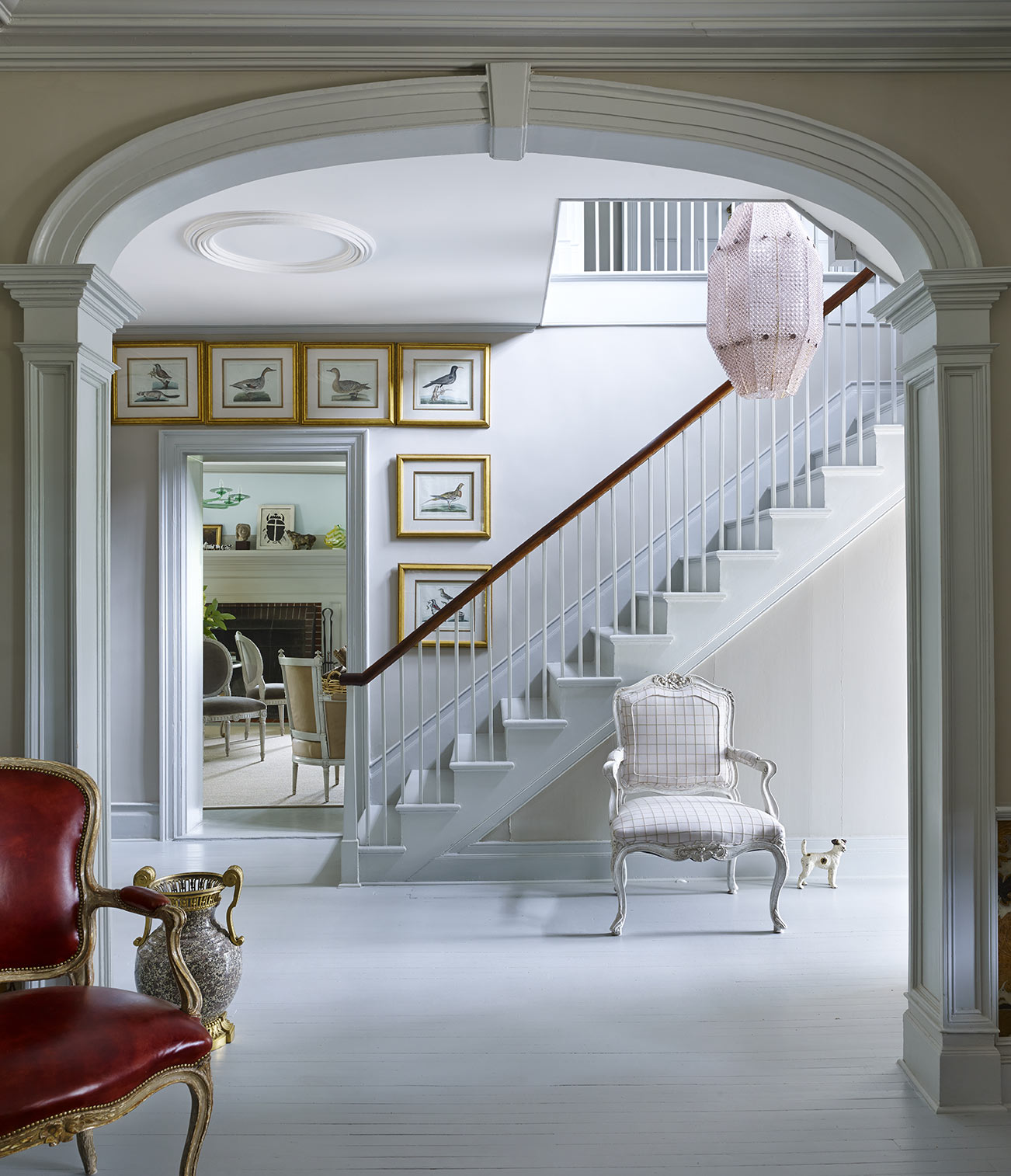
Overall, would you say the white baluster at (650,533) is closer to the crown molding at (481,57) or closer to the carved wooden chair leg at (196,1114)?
the crown molding at (481,57)

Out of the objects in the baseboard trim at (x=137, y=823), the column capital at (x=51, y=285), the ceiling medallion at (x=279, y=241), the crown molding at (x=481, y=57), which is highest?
the ceiling medallion at (x=279, y=241)

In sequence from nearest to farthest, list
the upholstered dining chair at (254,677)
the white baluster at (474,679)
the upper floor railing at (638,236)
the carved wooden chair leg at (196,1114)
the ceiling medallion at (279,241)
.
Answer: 1. the carved wooden chair leg at (196,1114)
2. the ceiling medallion at (279,241)
3. the white baluster at (474,679)
4. the upper floor railing at (638,236)
5. the upholstered dining chair at (254,677)

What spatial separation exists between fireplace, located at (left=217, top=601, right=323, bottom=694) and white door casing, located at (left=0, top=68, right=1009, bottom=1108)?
282 inches

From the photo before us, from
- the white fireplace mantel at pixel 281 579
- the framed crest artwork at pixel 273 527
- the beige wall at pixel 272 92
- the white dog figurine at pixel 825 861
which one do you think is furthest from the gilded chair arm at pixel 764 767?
the framed crest artwork at pixel 273 527

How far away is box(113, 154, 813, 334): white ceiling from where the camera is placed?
11.3 feet

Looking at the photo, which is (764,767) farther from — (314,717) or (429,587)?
(314,717)

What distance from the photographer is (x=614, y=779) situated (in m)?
4.09

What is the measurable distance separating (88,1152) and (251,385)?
395 centimetres

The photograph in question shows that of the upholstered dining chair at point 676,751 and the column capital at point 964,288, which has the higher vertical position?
the column capital at point 964,288

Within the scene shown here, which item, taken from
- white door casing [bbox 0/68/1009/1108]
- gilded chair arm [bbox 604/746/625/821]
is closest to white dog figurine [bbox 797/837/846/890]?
gilded chair arm [bbox 604/746/625/821]

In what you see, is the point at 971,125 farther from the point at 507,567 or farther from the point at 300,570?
the point at 300,570

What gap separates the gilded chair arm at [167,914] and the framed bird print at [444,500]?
127 inches

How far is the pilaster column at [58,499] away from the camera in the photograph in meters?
2.39

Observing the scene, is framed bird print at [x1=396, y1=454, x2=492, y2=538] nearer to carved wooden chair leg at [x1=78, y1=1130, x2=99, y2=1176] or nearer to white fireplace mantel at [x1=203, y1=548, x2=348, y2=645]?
carved wooden chair leg at [x1=78, y1=1130, x2=99, y2=1176]
